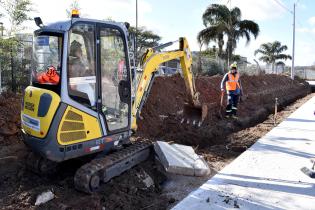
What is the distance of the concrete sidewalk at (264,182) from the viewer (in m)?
5.34

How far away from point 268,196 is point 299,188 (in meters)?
0.72

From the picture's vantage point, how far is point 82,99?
5.52m

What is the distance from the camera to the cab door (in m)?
5.77

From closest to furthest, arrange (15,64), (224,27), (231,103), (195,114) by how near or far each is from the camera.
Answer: (195,114), (15,64), (231,103), (224,27)

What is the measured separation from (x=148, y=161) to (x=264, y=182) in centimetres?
Result: 208

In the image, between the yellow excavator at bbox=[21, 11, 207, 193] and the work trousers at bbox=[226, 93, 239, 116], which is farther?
the work trousers at bbox=[226, 93, 239, 116]

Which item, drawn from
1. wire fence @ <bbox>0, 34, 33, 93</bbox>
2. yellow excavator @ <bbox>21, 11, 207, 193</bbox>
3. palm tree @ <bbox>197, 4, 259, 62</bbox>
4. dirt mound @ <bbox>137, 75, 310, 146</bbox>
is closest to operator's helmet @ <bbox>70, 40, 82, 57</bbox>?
yellow excavator @ <bbox>21, 11, 207, 193</bbox>

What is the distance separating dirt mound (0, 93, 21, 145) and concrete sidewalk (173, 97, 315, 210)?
15.7ft

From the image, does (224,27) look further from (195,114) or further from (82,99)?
(82,99)

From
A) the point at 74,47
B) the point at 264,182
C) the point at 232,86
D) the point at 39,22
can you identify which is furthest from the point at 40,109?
the point at 232,86

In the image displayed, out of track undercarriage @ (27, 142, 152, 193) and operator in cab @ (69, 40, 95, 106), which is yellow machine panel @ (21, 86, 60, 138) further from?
track undercarriage @ (27, 142, 152, 193)

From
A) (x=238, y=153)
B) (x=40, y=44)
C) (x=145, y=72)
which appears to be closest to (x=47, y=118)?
(x=40, y=44)

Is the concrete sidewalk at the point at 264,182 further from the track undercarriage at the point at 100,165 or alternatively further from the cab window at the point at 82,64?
the cab window at the point at 82,64

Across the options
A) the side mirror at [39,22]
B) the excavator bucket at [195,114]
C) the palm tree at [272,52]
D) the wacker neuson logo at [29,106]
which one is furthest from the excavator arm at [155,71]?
the palm tree at [272,52]
